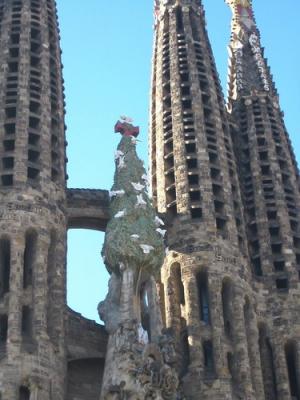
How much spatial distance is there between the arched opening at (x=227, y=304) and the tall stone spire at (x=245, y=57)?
13322 millimetres

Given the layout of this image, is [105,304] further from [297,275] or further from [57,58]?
[57,58]

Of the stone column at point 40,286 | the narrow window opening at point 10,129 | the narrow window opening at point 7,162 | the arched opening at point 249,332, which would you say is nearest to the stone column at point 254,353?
the arched opening at point 249,332

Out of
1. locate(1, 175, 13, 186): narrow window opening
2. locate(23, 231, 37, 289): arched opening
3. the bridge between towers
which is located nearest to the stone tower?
the bridge between towers

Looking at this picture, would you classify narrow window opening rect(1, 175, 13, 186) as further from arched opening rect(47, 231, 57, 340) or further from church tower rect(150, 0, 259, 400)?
church tower rect(150, 0, 259, 400)

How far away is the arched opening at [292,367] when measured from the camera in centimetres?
4331

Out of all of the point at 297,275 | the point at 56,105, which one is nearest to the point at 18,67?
the point at 56,105

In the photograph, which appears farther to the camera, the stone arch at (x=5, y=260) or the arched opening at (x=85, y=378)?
the stone arch at (x=5, y=260)

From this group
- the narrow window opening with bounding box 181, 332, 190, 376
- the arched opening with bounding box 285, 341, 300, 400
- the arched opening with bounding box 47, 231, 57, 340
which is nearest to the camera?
the arched opening with bounding box 47, 231, 57, 340

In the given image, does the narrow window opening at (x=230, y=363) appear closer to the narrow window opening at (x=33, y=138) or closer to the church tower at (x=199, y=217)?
the church tower at (x=199, y=217)

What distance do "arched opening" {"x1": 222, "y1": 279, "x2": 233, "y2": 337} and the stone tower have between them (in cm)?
197

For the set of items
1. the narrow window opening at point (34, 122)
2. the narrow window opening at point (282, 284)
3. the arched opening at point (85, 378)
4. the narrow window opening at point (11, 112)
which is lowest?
the arched opening at point (85, 378)

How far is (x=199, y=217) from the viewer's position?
4547cm

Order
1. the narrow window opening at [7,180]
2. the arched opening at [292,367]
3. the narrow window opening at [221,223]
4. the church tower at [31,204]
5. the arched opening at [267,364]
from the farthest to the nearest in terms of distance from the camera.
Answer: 1. the narrow window opening at [221,223]
2. the arched opening at [292,367]
3. the arched opening at [267,364]
4. the narrow window opening at [7,180]
5. the church tower at [31,204]

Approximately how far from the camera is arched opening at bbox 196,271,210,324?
4272 centimetres
